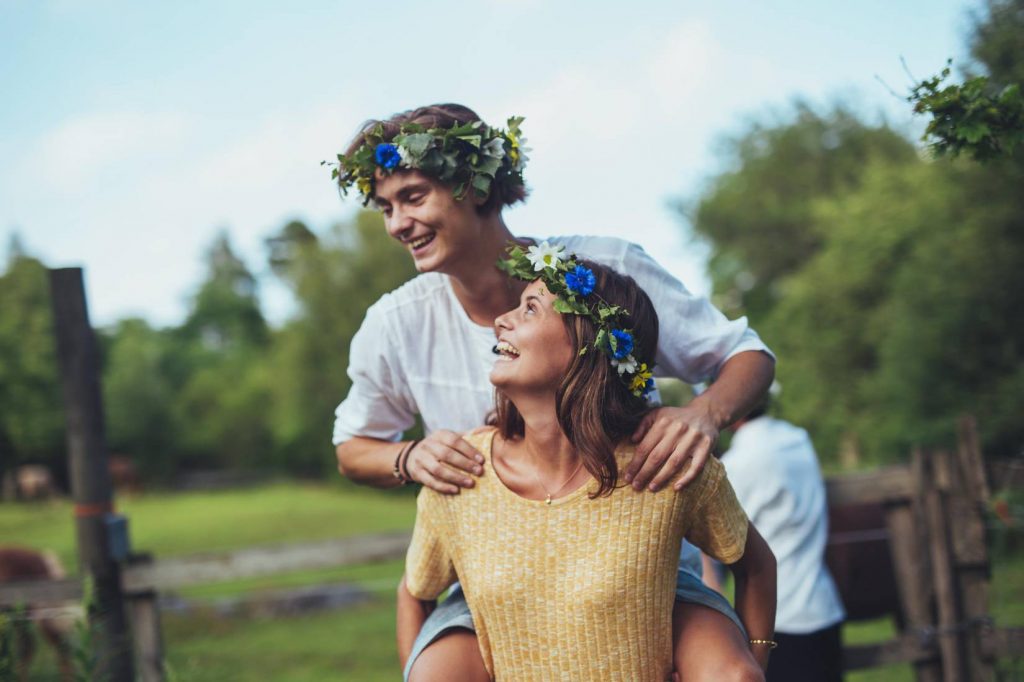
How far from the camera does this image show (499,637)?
254 cm

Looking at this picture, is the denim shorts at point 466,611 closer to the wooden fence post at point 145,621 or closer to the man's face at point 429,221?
the man's face at point 429,221

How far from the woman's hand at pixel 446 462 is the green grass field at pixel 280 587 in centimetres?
151

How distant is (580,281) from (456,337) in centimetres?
63

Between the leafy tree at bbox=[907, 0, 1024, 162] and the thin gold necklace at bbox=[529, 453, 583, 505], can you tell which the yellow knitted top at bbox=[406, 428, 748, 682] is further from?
the leafy tree at bbox=[907, 0, 1024, 162]

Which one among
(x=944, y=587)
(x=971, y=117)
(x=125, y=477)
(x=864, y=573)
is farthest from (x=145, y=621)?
(x=125, y=477)

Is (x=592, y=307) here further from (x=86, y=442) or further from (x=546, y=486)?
(x=86, y=442)

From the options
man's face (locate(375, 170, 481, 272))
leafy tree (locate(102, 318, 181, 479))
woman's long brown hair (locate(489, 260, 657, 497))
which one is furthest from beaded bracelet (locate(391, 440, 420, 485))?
leafy tree (locate(102, 318, 181, 479))

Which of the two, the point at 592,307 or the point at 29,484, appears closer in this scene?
the point at 592,307

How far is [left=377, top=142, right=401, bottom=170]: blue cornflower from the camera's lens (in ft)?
9.61

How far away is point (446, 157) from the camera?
2.93 metres

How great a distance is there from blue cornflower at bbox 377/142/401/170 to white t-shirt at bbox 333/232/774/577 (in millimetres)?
361

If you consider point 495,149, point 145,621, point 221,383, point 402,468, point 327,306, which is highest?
point 327,306

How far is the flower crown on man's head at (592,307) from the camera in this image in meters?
2.57

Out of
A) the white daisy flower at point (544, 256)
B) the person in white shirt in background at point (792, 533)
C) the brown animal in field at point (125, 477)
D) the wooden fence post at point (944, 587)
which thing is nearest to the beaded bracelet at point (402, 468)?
the white daisy flower at point (544, 256)
